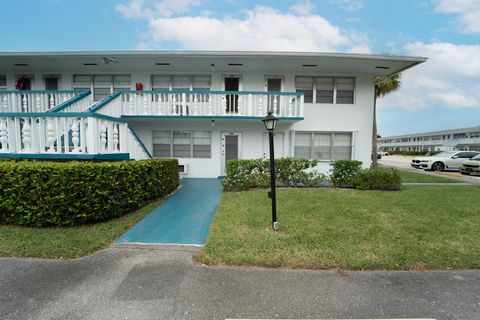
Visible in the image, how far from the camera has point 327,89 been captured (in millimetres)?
10203

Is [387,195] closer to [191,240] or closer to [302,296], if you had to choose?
[302,296]

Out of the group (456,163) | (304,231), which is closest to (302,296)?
(304,231)

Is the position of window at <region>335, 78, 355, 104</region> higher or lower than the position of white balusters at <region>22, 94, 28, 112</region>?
higher

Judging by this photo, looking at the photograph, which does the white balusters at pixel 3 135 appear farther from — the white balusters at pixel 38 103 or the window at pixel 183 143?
the window at pixel 183 143

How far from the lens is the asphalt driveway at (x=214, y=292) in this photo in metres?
2.22

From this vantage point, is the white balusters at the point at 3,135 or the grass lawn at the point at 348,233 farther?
the white balusters at the point at 3,135

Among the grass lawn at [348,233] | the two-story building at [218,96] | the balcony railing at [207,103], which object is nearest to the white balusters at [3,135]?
the two-story building at [218,96]

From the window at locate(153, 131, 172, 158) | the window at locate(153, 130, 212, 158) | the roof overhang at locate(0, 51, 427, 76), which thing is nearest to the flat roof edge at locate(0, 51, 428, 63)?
the roof overhang at locate(0, 51, 427, 76)

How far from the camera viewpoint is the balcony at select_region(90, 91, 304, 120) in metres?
8.76

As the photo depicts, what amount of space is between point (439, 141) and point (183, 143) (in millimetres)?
72776

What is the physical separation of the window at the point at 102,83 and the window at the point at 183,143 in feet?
9.36

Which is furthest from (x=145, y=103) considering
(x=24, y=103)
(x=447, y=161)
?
(x=447, y=161)

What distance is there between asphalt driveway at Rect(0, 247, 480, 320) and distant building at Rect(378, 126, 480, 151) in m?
47.8

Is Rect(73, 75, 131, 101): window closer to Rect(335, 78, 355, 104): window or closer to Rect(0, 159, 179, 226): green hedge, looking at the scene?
Rect(0, 159, 179, 226): green hedge
